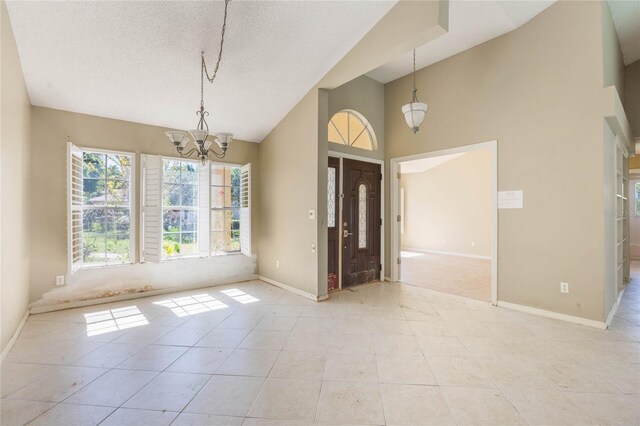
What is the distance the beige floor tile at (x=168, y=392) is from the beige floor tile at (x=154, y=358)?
0.59 feet

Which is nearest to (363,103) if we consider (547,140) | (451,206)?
(547,140)

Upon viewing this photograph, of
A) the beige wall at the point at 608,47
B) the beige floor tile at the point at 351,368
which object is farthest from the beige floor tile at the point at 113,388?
the beige wall at the point at 608,47

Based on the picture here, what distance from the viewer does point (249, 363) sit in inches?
94.3

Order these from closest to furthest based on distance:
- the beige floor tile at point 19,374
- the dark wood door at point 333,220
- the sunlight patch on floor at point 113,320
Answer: the beige floor tile at point 19,374 < the sunlight patch on floor at point 113,320 < the dark wood door at point 333,220

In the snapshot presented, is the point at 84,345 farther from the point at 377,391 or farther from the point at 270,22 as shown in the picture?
the point at 270,22

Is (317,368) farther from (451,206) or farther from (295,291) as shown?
(451,206)

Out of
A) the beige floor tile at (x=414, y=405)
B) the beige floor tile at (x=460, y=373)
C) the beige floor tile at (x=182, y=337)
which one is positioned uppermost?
the beige floor tile at (x=182, y=337)

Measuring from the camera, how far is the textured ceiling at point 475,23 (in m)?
3.35

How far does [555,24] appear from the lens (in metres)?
3.38

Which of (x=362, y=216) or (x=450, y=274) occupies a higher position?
(x=362, y=216)

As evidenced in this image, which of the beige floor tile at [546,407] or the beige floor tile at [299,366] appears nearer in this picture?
the beige floor tile at [546,407]

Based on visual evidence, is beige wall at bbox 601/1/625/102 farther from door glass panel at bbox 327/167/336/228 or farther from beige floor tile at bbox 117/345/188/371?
beige floor tile at bbox 117/345/188/371

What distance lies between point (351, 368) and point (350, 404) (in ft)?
1.41

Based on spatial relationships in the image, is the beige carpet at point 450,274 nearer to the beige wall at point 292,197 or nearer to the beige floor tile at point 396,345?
the beige floor tile at point 396,345
